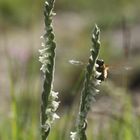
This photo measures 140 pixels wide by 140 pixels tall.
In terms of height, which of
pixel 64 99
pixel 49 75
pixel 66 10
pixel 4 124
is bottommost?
pixel 66 10

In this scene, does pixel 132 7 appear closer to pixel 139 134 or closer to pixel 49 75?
pixel 139 134

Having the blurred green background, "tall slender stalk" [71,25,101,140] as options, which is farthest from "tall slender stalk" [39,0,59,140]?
the blurred green background

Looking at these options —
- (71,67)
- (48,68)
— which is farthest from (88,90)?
(71,67)

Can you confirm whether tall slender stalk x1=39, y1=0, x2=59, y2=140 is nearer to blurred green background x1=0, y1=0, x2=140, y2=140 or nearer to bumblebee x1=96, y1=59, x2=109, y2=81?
bumblebee x1=96, y1=59, x2=109, y2=81

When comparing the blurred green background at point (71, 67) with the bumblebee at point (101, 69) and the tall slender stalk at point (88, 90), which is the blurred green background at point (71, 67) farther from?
the tall slender stalk at point (88, 90)

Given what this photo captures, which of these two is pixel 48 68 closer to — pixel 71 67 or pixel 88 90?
pixel 88 90

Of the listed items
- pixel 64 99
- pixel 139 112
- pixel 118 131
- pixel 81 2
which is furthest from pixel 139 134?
pixel 81 2

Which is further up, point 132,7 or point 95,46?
point 95,46
